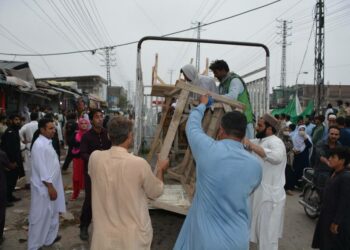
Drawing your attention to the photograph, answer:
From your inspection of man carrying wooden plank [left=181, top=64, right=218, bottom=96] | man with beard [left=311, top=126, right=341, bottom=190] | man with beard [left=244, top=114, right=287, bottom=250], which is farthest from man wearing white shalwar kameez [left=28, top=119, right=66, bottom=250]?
man with beard [left=311, top=126, right=341, bottom=190]

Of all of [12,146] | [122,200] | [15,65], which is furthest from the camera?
[15,65]

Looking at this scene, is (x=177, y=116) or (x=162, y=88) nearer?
(x=177, y=116)

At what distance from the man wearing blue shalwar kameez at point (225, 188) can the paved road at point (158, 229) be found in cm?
266

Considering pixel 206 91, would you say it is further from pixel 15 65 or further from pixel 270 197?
pixel 15 65

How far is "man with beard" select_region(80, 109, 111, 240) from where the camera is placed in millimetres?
5078

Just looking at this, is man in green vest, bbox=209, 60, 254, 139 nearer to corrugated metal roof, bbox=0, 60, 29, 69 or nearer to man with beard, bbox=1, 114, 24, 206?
man with beard, bbox=1, 114, 24, 206

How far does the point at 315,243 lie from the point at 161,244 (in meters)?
2.07

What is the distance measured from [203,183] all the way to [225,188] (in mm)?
169

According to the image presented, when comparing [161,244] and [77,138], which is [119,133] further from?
[77,138]

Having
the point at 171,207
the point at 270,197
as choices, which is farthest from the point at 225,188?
the point at 270,197

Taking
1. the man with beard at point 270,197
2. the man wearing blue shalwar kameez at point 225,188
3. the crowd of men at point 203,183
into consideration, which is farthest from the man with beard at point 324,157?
the man wearing blue shalwar kameez at point 225,188

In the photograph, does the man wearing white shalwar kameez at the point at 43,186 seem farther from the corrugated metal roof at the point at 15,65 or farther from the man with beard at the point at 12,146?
the corrugated metal roof at the point at 15,65

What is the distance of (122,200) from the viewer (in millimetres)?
2541

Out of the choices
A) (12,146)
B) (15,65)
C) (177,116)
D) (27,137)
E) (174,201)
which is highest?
(15,65)
